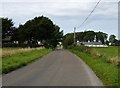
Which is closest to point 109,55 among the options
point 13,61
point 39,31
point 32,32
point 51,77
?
point 13,61

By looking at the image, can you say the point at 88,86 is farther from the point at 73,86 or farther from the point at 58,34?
the point at 58,34

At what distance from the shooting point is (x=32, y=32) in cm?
10588

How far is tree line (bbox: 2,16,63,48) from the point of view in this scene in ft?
341

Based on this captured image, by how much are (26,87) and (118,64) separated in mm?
10116

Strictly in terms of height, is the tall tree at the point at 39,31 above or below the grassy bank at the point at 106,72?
above

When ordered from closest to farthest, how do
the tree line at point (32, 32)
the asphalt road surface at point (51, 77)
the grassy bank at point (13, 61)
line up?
the asphalt road surface at point (51, 77) → the grassy bank at point (13, 61) → the tree line at point (32, 32)

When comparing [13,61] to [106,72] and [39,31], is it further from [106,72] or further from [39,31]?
[39,31]

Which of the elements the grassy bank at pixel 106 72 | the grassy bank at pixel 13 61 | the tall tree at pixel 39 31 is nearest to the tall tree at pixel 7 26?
the tall tree at pixel 39 31

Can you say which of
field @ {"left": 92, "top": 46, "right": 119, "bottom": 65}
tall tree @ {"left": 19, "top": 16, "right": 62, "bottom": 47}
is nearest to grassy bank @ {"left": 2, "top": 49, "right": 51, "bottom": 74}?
field @ {"left": 92, "top": 46, "right": 119, "bottom": 65}

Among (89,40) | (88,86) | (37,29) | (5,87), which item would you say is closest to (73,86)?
(88,86)

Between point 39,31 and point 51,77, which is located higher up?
point 39,31

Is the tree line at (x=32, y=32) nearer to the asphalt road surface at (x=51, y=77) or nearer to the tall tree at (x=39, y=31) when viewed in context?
the tall tree at (x=39, y=31)

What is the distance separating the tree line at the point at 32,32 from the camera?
341ft

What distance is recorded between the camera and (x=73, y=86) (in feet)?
41.5
